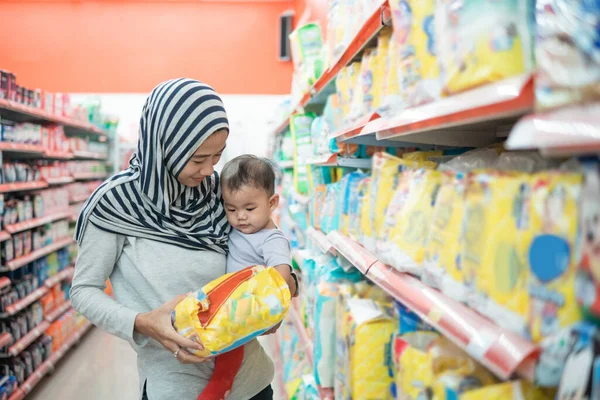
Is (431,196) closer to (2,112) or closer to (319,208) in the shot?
(319,208)

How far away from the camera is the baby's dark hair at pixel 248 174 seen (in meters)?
1.87

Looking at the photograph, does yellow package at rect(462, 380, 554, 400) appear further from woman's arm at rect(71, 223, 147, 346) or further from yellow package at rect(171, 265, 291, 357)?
woman's arm at rect(71, 223, 147, 346)

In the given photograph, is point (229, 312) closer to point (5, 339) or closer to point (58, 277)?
point (5, 339)

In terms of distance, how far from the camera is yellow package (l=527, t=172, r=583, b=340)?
0.73 m

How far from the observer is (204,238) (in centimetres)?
170

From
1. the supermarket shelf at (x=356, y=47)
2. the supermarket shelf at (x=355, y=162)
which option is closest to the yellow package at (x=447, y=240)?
the supermarket shelf at (x=356, y=47)

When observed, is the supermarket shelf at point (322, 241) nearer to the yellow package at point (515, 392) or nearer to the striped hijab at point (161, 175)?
the striped hijab at point (161, 175)

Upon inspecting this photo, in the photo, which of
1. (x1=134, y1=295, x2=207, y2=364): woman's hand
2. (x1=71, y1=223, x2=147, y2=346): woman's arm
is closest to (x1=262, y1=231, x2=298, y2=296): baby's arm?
(x1=134, y1=295, x2=207, y2=364): woman's hand

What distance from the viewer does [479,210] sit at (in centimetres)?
94

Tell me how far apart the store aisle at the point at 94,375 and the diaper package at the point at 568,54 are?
3803 millimetres

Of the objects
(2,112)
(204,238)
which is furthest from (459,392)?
(2,112)

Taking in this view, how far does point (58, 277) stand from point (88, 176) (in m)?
1.81

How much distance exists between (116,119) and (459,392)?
709 cm

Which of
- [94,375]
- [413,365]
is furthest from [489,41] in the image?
[94,375]
